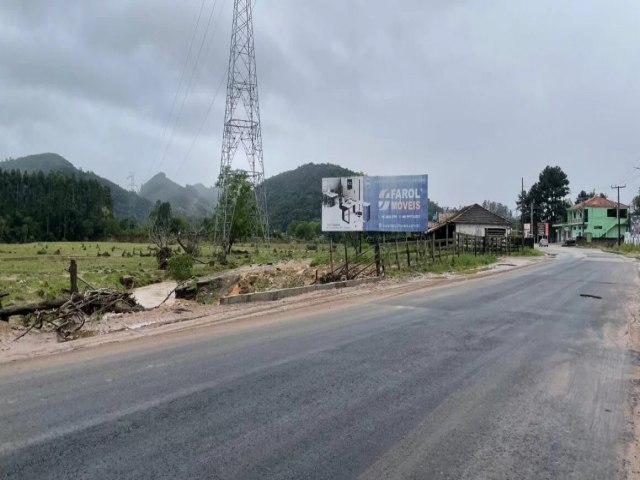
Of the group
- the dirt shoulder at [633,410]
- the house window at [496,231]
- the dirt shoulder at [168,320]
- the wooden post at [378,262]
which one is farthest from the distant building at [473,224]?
the dirt shoulder at [633,410]

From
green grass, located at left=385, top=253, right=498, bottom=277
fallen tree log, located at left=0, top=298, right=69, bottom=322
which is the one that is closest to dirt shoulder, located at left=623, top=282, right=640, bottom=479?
fallen tree log, located at left=0, top=298, right=69, bottom=322

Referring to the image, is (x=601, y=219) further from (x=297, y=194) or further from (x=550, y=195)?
(x=297, y=194)

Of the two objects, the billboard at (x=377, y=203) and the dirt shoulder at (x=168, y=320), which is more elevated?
the billboard at (x=377, y=203)

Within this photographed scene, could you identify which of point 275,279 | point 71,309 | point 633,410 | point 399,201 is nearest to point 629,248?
point 399,201

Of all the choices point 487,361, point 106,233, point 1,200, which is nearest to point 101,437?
point 487,361

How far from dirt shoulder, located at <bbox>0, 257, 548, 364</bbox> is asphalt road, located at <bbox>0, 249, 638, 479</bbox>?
842mm

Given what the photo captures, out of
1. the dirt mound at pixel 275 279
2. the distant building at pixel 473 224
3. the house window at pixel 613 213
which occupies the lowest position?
the dirt mound at pixel 275 279

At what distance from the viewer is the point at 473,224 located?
54.5 metres

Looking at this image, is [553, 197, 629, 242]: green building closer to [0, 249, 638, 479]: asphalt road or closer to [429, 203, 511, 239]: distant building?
[429, 203, 511, 239]: distant building

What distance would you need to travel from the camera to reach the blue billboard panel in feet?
62.5

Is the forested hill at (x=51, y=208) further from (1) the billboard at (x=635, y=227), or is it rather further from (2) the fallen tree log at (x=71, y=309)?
(1) the billboard at (x=635, y=227)

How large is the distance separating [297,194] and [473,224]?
85434 mm

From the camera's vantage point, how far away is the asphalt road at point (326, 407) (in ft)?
12.1

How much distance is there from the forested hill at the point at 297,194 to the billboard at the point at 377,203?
98.5 meters
